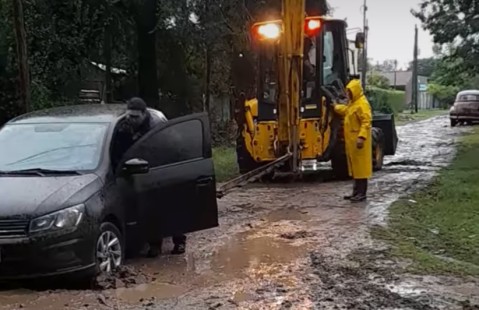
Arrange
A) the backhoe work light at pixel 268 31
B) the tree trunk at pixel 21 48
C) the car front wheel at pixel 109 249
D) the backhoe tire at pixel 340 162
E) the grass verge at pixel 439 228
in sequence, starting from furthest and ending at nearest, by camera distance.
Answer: the backhoe tire at pixel 340 162 < the backhoe work light at pixel 268 31 < the tree trunk at pixel 21 48 < the grass verge at pixel 439 228 < the car front wheel at pixel 109 249

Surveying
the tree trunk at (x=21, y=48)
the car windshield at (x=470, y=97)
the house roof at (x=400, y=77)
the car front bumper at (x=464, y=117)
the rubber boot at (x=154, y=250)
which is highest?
the house roof at (x=400, y=77)

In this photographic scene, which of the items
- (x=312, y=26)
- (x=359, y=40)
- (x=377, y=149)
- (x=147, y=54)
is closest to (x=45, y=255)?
(x=312, y=26)

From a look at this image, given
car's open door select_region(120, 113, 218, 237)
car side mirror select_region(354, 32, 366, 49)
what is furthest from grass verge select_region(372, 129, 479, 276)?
car side mirror select_region(354, 32, 366, 49)

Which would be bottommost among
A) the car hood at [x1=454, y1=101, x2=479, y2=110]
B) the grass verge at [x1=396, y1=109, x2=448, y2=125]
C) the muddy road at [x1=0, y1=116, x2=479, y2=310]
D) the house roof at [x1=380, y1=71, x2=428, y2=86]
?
the muddy road at [x1=0, y1=116, x2=479, y2=310]

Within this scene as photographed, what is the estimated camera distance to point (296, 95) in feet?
47.0

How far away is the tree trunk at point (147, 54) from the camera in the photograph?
21.9 metres

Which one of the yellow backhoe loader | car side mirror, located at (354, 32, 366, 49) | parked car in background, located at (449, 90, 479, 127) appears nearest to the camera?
the yellow backhoe loader

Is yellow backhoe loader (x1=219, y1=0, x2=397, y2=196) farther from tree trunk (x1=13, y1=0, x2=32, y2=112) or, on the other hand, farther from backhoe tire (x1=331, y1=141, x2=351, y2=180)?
tree trunk (x1=13, y1=0, x2=32, y2=112)

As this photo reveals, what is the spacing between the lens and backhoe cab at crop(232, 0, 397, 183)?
14328mm

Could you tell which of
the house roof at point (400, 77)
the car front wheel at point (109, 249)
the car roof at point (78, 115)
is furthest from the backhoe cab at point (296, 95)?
the house roof at point (400, 77)

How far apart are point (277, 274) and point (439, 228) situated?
11.4 ft

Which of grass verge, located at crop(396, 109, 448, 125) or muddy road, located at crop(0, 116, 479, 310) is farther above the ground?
grass verge, located at crop(396, 109, 448, 125)

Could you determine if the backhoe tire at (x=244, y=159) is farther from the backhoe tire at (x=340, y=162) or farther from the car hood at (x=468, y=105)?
the car hood at (x=468, y=105)

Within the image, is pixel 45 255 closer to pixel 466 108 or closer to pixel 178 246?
pixel 178 246
